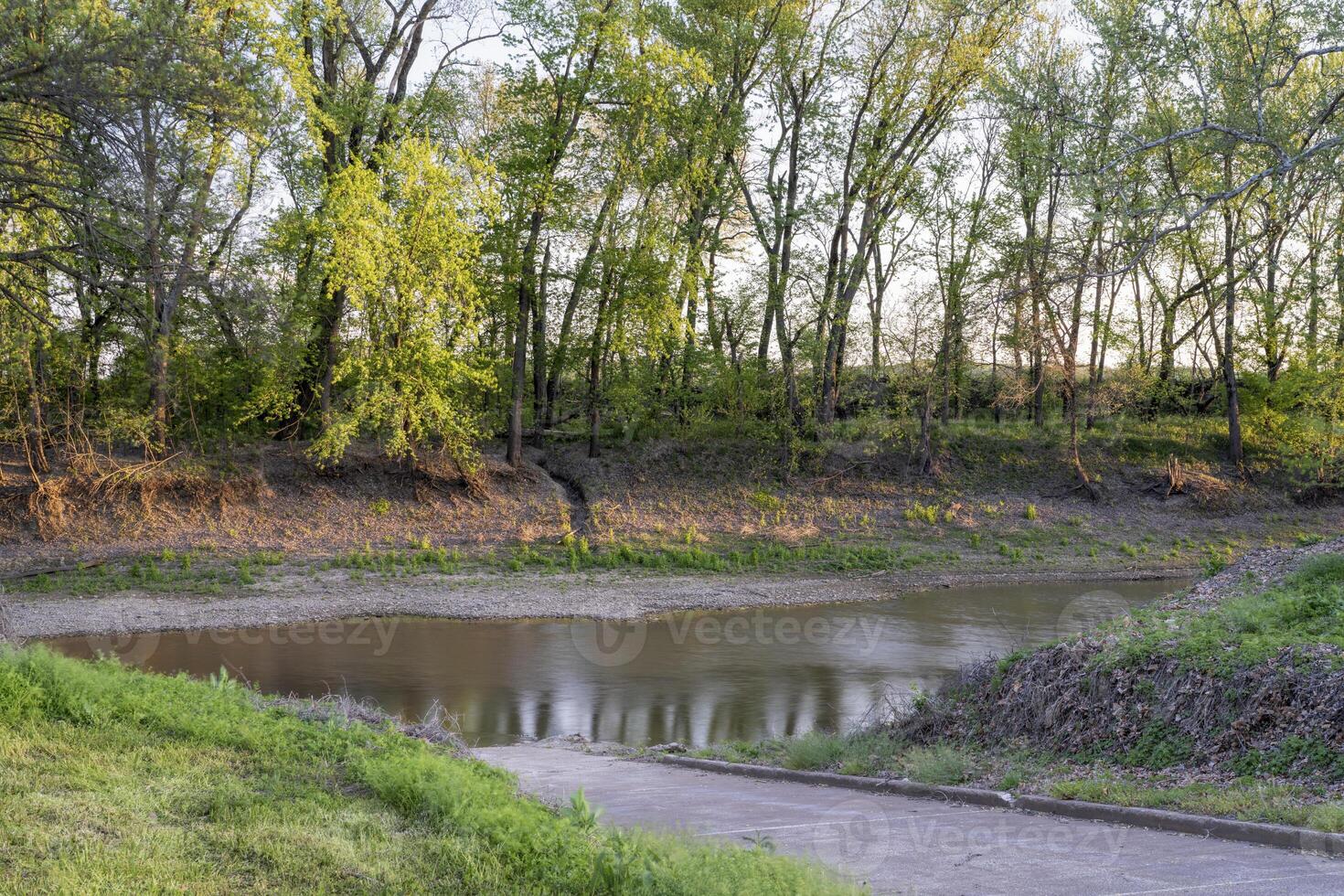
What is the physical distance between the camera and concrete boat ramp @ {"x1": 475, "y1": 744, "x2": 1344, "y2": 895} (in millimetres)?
5141

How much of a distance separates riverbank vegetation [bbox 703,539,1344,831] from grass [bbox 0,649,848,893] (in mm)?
3185

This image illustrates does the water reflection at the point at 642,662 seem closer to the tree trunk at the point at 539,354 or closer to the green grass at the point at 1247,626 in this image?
the green grass at the point at 1247,626

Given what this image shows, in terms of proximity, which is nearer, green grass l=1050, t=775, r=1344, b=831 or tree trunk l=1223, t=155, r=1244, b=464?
green grass l=1050, t=775, r=1344, b=831

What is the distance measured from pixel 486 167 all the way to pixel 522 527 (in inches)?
360

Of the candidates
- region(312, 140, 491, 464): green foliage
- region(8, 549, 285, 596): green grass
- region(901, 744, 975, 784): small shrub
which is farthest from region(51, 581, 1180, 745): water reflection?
region(312, 140, 491, 464): green foliage

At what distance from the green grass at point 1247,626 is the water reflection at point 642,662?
316cm

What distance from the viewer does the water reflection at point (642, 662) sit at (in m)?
13.5

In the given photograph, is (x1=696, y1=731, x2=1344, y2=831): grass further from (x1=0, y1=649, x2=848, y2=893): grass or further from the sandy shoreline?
the sandy shoreline

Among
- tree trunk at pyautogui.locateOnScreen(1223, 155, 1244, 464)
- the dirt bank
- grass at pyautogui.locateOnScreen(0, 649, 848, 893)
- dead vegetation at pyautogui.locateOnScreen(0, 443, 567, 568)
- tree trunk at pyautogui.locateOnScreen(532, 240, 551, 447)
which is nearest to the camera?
grass at pyautogui.locateOnScreen(0, 649, 848, 893)

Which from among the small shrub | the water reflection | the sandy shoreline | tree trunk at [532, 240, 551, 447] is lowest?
the water reflection

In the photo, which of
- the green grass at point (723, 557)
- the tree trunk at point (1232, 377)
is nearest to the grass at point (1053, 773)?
the green grass at point (723, 557)

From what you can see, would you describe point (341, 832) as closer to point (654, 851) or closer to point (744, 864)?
point (654, 851)

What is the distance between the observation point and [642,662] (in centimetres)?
1700

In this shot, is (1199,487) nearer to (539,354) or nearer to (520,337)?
(539,354)
